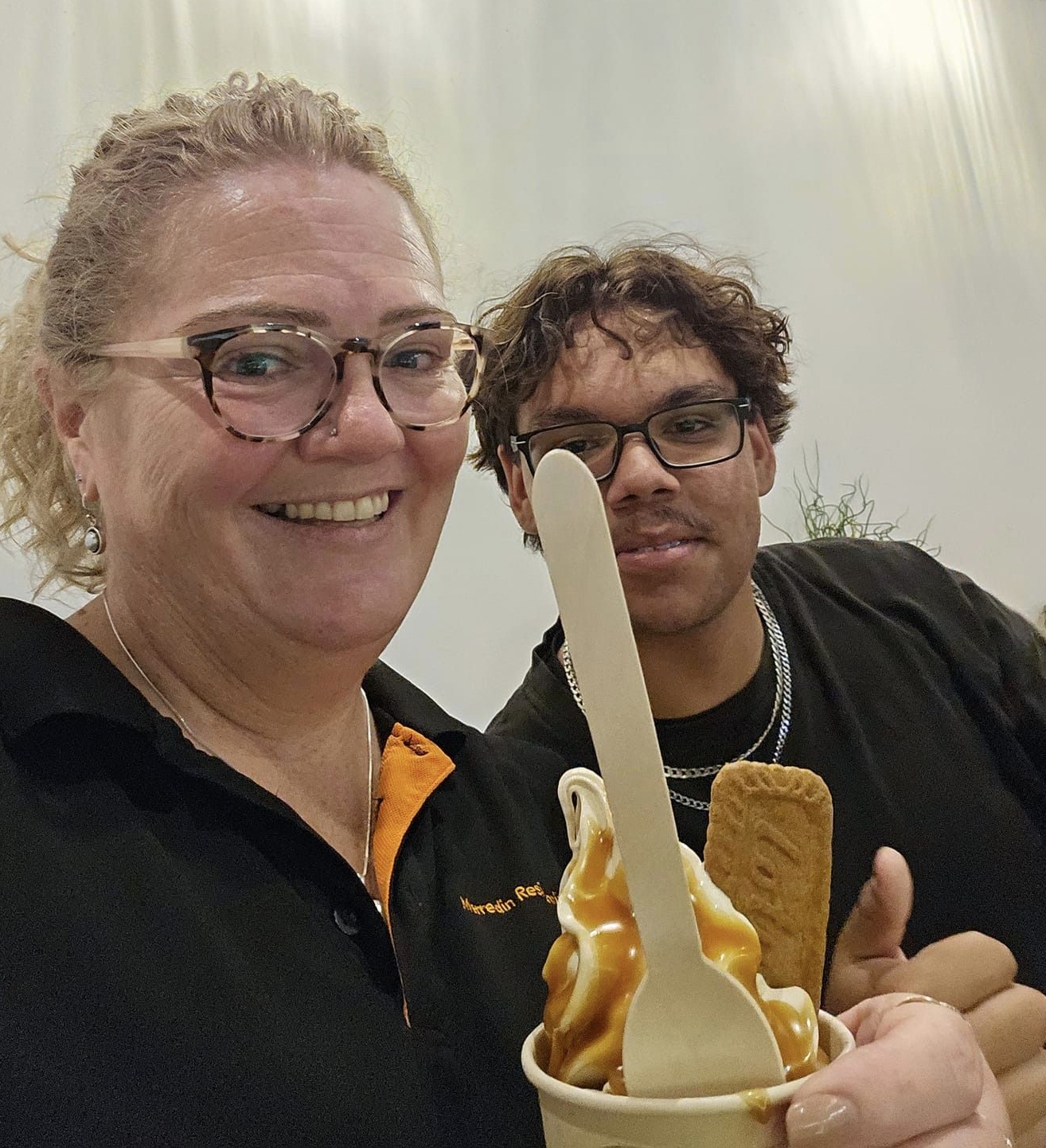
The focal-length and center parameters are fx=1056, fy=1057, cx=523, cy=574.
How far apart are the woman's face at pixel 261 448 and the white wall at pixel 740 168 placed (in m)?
1.24

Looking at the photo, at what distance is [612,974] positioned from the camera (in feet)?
1.91

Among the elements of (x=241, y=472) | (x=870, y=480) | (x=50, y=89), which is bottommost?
(x=870, y=480)

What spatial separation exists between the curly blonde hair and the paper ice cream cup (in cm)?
75

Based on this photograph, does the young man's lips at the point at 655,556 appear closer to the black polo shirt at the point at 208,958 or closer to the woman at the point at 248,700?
the woman at the point at 248,700

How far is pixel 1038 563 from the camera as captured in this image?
159 inches

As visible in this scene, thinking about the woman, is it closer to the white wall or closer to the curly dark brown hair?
the curly dark brown hair

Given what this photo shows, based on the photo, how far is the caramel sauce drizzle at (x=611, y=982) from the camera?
0.56m

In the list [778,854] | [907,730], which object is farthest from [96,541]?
[907,730]

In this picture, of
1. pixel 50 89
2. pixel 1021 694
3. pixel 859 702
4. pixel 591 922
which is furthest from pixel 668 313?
pixel 50 89

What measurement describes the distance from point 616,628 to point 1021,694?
126cm

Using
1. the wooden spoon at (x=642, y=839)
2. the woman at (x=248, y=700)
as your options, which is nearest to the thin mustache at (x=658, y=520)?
the woman at (x=248, y=700)

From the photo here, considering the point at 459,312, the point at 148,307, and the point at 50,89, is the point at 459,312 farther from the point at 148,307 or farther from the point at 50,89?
the point at 148,307

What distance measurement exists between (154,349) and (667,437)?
28.7 inches

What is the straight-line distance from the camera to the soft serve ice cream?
0.56 metres
